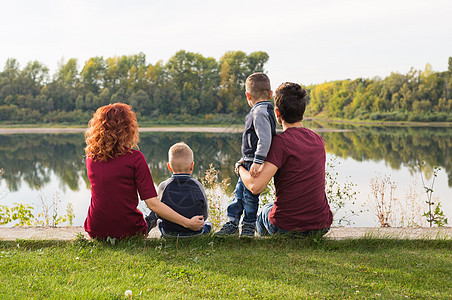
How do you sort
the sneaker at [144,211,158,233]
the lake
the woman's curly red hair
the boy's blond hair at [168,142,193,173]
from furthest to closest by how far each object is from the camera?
the lake < the sneaker at [144,211,158,233] < the boy's blond hair at [168,142,193,173] < the woman's curly red hair

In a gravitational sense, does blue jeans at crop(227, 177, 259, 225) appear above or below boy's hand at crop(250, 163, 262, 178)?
below

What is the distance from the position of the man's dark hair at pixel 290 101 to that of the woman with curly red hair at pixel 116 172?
3.84 feet

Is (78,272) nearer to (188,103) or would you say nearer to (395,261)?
(395,261)

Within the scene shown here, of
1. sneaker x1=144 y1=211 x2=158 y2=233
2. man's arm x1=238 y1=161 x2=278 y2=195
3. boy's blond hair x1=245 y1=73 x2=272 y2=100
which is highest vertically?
boy's blond hair x1=245 y1=73 x2=272 y2=100

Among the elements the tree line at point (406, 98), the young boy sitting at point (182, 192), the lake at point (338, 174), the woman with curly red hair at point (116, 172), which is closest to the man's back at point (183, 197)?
the young boy sitting at point (182, 192)

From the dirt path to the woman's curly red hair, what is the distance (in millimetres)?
848

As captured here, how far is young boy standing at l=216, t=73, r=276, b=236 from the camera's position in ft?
10.5

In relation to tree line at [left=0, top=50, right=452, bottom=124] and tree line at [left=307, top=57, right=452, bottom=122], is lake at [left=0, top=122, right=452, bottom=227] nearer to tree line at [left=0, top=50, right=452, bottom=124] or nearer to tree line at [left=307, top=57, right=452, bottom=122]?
tree line at [left=0, top=50, right=452, bottom=124]

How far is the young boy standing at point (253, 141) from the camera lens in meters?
3.20

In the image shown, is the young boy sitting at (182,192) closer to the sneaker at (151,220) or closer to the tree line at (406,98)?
the sneaker at (151,220)

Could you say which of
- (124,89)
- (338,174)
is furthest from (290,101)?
(124,89)

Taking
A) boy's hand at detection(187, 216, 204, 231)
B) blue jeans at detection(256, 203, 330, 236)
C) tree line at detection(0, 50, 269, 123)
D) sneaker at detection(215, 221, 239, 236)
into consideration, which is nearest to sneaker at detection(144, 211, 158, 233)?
boy's hand at detection(187, 216, 204, 231)

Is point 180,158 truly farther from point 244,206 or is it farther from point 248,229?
point 248,229

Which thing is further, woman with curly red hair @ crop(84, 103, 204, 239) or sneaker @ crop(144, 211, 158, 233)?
sneaker @ crop(144, 211, 158, 233)
